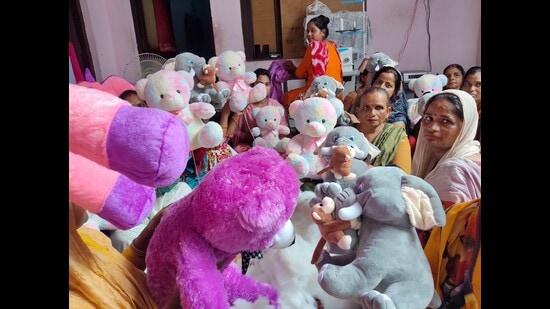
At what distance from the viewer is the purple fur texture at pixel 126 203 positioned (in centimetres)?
34

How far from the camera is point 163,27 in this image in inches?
71.9

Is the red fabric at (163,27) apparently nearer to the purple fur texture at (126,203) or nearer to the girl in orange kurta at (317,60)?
the girl in orange kurta at (317,60)

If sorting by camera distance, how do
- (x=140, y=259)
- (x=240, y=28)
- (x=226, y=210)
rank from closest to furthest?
(x=226, y=210), (x=140, y=259), (x=240, y=28)

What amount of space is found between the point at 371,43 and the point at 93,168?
106 inches

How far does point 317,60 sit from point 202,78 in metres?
0.84

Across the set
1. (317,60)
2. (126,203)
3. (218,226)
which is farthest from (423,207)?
(317,60)

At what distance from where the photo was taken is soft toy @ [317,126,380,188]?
3.18 ft

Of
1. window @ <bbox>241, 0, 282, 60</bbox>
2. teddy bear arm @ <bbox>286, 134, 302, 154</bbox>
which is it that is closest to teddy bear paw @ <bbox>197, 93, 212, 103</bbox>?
teddy bear arm @ <bbox>286, 134, 302, 154</bbox>

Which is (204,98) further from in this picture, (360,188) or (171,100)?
(360,188)

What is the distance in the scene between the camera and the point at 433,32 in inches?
98.9
